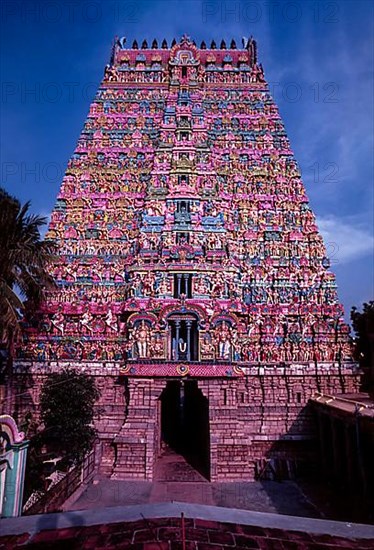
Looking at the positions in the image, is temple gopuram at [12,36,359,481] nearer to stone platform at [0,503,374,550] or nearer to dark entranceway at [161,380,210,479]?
dark entranceway at [161,380,210,479]

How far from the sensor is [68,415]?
52.7 feet

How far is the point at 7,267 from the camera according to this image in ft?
53.1

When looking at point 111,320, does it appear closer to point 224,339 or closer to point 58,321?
point 58,321

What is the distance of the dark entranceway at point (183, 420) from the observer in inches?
876

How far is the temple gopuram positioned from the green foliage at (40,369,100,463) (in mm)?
2481

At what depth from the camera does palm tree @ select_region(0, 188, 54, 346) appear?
1571cm

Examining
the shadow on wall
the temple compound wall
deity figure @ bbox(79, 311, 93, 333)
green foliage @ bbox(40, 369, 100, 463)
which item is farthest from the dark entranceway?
green foliage @ bbox(40, 369, 100, 463)

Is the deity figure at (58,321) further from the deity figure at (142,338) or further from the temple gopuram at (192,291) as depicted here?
the deity figure at (142,338)

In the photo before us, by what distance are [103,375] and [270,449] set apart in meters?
9.50

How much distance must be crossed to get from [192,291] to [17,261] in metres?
9.74

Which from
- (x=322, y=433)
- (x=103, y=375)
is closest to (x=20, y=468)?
(x=103, y=375)

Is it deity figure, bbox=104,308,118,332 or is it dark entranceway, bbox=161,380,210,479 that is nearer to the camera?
dark entranceway, bbox=161,380,210,479

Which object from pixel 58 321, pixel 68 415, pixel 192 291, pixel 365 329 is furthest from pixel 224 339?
pixel 365 329

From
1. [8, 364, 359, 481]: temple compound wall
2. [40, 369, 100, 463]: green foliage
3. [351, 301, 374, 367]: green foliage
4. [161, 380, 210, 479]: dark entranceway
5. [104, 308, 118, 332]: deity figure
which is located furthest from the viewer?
[351, 301, 374, 367]: green foliage
